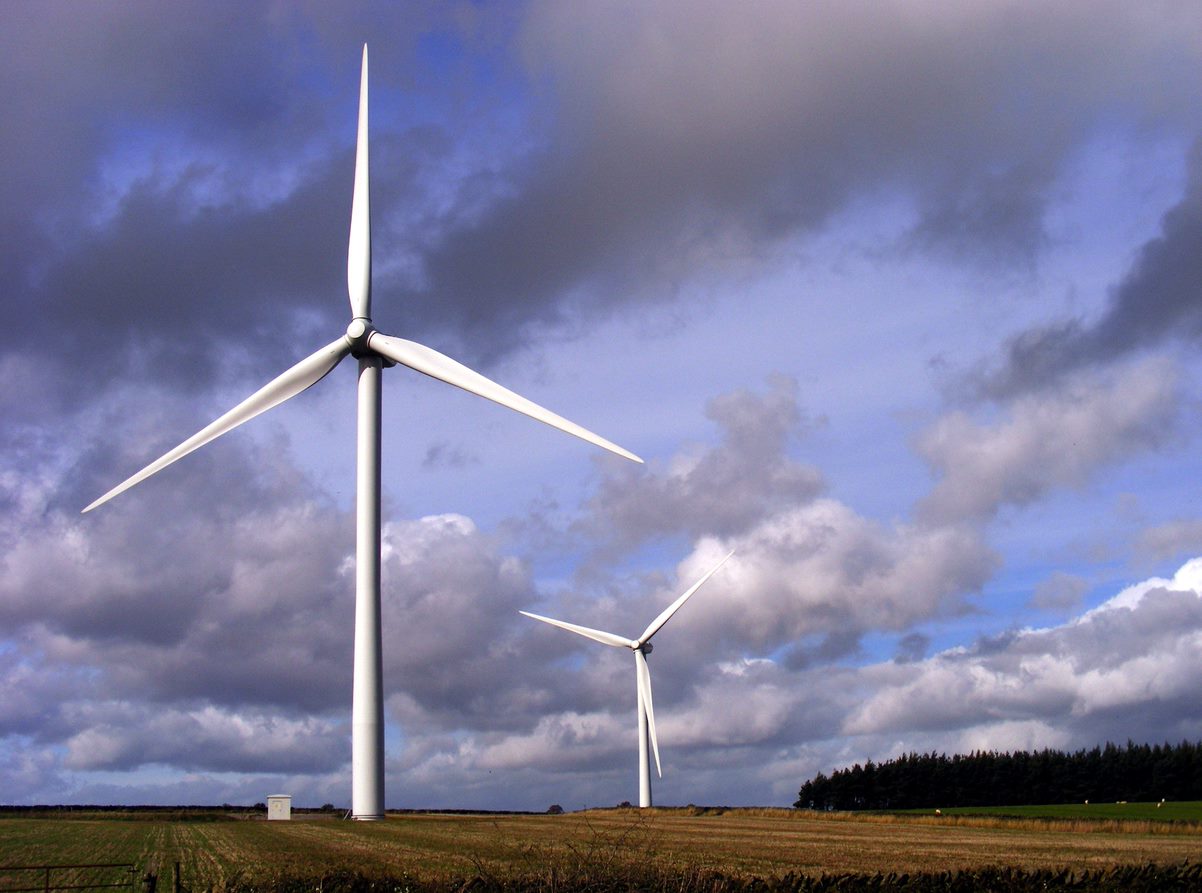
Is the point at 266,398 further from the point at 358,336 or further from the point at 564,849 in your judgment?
the point at 564,849

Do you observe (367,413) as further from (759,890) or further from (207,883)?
(759,890)

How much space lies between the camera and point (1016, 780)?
182 metres

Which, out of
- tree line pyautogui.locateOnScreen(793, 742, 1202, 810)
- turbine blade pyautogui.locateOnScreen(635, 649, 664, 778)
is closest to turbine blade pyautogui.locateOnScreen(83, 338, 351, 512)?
turbine blade pyautogui.locateOnScreen(635, 649, 664, 778)

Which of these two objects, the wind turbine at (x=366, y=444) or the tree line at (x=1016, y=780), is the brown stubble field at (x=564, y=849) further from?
the tree line at (x=1016, y=780)

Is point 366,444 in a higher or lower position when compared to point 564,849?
higher

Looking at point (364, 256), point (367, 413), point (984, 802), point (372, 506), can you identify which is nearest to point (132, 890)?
point (372, 506)

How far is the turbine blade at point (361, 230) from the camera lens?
6144 cm

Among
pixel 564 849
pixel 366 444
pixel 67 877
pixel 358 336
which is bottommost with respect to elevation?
pixel 564 849

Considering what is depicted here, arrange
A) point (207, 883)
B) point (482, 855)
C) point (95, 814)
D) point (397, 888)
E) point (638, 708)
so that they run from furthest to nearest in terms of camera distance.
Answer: point (638, 708) → point (95, 814) → point (482, 855) → point (207, 883) → point (397, 888)

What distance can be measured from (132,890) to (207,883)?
341cm

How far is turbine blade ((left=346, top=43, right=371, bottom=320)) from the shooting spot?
61.4 metres

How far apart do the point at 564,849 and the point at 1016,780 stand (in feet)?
509

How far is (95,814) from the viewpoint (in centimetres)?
10475

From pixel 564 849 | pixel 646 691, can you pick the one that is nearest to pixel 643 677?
pixel 646 691
